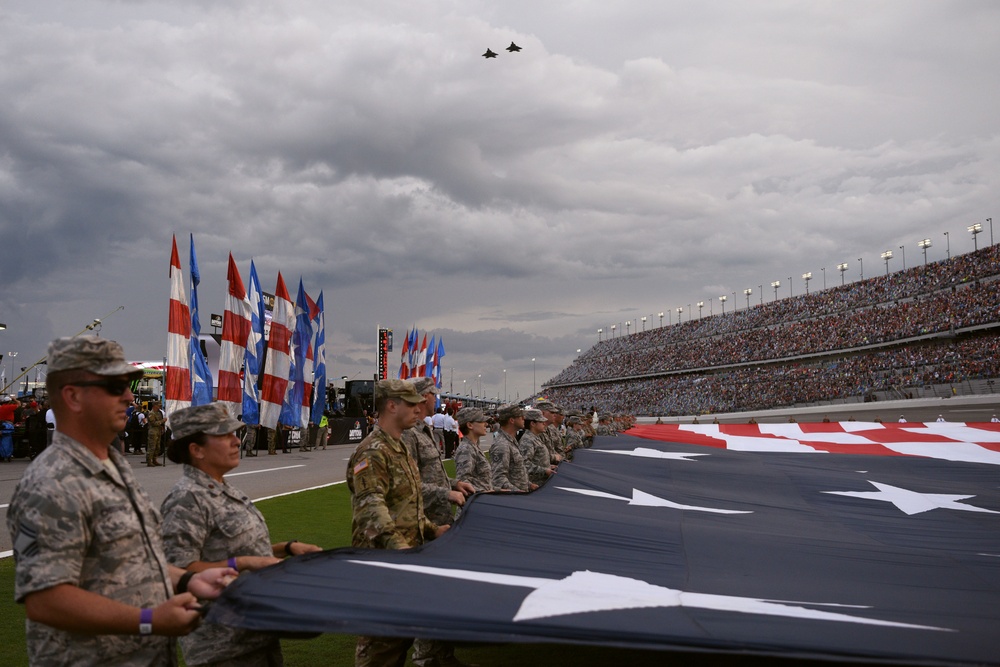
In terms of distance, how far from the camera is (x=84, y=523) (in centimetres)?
200

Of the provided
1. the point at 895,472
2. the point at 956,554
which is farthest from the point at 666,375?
the point at 956,554

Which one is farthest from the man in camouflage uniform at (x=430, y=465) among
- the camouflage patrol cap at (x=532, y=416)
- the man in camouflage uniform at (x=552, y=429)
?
the man in camouflage uniform at (x=552, y=429)

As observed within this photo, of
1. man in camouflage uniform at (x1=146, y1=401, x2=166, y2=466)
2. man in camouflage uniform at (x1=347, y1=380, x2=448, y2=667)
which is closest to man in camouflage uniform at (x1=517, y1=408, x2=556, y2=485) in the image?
man in camouflage uniform at (x1=347, y1=380, x2=448, y2=667)

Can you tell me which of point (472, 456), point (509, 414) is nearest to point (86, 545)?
point (472, 456)

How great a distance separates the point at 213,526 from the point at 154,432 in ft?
54.9

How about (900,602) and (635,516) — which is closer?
(900,602)

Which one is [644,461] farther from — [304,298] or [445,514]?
[304,298]

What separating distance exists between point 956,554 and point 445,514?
298cm

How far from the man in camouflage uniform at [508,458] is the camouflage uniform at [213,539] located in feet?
12.2

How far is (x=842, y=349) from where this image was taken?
55.0 m

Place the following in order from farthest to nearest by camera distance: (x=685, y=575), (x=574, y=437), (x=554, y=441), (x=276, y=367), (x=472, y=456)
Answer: (x=276, y=367)
(x=574, y=437)
(x=554, y=441)
(x=472, y=456)
(x=685, y=575)

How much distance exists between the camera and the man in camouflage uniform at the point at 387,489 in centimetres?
362

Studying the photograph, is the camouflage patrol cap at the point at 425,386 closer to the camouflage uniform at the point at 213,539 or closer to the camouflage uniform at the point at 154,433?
the camouflage uniform at the point at 213,539

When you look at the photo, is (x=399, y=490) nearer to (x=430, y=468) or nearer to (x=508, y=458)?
(x=430, y=468)
